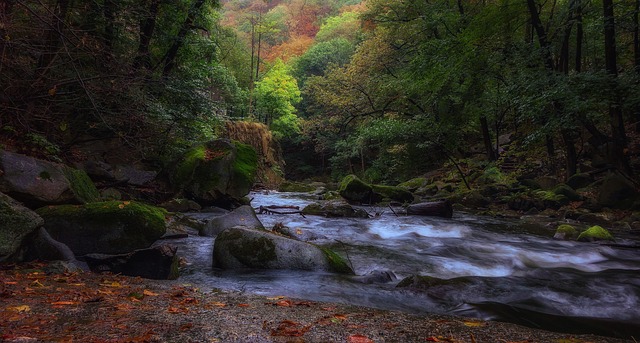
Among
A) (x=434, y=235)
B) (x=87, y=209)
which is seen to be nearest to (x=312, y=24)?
(x=434, y=235)

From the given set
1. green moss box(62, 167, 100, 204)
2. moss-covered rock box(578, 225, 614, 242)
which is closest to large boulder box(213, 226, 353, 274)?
green moss box(62, 167, 100, 204)

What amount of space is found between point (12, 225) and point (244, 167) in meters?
8.19

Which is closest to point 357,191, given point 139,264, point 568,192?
point 568,192

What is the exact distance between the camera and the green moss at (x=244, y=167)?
11.9m

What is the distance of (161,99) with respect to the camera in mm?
10539

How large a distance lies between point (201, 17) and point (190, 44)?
113 centimetres

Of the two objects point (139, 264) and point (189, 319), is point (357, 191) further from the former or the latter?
point (189, 319)

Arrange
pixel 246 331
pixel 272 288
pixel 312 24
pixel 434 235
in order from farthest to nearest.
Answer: pixel 312 24
pixel 434 235
pixel 272 288
pixel 246 331

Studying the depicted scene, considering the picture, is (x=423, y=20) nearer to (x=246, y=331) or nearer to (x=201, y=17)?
(x=201, y=17)

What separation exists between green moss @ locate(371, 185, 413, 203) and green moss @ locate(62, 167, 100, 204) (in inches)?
477

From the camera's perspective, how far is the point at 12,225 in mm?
4016

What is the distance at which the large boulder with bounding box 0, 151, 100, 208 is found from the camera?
511 cm

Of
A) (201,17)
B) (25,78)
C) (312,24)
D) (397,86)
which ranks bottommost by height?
(25,78)

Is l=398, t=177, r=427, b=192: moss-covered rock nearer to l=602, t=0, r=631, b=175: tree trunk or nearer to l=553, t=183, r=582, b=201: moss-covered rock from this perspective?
l=553, t=183, r=582, b=201: moss-covered rock
